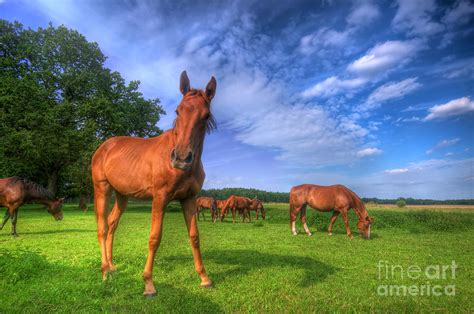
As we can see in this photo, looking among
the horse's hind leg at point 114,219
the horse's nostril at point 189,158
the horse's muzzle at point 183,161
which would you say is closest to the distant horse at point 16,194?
the horse's hind leg at point 114,219

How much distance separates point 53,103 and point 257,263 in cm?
2861

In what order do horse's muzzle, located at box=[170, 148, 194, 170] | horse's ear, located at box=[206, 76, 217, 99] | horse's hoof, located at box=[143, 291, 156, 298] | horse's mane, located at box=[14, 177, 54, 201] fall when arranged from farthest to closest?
horse's mane, located at box=[14, 177, 54, 201], horse's ear, located at box=[206, 76, 217, 99], horse's hoof, located at box=[143, 291, 156, 298], horse's muzzle, located at box=[170, 148, 194, 170]

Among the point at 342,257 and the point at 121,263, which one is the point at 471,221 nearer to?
the point at 342,257

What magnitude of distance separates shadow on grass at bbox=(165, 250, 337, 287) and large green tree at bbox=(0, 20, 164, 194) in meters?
22.6

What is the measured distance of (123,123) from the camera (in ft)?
93.0

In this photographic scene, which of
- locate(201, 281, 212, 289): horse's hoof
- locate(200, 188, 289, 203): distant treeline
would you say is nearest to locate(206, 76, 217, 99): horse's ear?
locate(201, 281, 212, 289): horse's hoof

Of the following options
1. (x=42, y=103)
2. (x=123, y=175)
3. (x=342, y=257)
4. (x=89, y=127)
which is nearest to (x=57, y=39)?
(x=42, y=103)

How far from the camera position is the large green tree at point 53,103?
23.8 meters

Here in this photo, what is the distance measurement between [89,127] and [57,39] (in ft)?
31.8

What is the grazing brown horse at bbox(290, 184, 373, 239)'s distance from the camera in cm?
1189

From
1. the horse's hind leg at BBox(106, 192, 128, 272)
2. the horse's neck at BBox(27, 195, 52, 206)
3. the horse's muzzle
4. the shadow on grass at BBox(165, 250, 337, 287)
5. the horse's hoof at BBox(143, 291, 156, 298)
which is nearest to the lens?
the horse's muzzle

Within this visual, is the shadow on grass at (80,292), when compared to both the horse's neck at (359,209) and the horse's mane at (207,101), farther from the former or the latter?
the horse's neck at (359,209)

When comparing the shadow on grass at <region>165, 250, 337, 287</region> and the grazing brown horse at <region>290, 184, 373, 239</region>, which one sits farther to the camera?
the grazing brown horse at <region>290, 184, 373, 239</region>

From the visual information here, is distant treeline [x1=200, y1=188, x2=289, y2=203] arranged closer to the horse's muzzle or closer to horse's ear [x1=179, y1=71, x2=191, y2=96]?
horse's ear [x1=179, y1=71, x2=191, y2=96]
